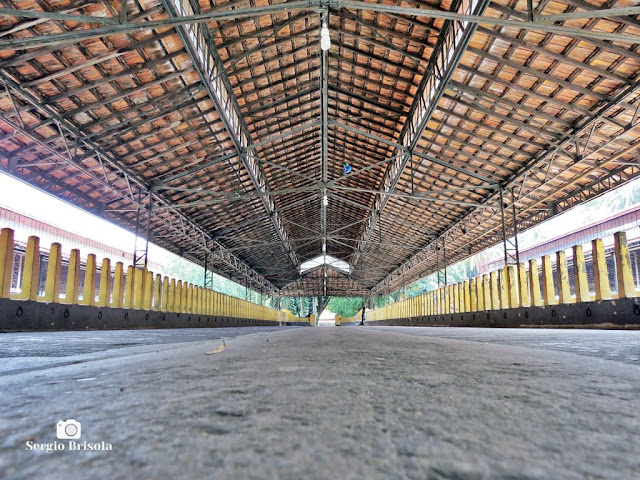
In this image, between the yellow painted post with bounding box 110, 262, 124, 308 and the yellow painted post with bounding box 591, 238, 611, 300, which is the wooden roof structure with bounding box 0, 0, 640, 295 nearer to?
the yellow painted post with bounding box 110, 262, 124, 308

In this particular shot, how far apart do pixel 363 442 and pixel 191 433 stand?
10.3 inches

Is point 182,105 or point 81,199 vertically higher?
point 182,105

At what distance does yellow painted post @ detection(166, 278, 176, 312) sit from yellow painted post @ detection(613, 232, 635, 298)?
466 inches

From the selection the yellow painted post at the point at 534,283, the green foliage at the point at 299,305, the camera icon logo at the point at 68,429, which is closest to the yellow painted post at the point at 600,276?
the yellow painted post at the point at 534,283

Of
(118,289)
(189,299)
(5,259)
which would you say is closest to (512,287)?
(118,289)

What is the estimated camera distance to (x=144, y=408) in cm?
78

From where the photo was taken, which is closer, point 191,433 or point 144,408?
point 191,433

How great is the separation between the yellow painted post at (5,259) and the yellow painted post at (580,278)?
9.52 metres

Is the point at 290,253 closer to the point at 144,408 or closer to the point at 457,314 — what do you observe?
the point at 457,314

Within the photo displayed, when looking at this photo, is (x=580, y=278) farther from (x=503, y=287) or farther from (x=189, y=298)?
(x=189, y=298)

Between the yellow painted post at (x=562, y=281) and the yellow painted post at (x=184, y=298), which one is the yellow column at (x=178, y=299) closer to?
the yellow painted post at (x=184, y=298)

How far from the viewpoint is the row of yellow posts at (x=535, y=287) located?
6.52 meters

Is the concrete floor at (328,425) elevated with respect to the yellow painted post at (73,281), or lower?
lower

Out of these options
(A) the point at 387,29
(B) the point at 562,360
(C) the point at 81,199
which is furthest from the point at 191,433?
(C) the point at 81,199
